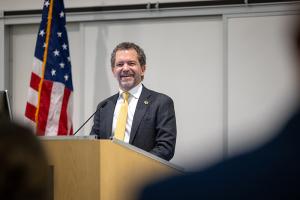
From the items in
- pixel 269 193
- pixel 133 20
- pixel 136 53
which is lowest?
pixel 269 193

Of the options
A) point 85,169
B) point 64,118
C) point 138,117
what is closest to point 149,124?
point 138,117

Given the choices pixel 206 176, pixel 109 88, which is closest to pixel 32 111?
pixel 109 88

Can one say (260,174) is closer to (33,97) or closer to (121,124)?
(121,124)

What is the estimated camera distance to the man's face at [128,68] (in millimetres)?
3672

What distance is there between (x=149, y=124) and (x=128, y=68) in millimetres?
434

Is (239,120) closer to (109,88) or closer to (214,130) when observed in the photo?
(214,130)

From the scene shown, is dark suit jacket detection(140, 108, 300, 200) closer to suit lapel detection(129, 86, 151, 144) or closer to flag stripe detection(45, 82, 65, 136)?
suit lapel detection(129, 86, 151, 144)

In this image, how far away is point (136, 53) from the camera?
12.3 feet

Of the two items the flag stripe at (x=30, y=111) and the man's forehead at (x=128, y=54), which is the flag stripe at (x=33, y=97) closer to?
the flag stripe at (x=30, y=111)

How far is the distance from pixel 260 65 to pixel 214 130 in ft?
2.24

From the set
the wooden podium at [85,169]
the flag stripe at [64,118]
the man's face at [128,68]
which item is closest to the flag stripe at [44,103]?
the flag stripe at [64,118]

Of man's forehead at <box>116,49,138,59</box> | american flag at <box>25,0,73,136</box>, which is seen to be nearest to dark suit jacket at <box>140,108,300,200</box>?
man's forehead at <box>116,49,138,59</box>

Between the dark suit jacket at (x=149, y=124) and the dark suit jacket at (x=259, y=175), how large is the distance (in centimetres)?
273

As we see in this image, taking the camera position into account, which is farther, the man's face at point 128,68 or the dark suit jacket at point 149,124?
the man's face at point 128,68
